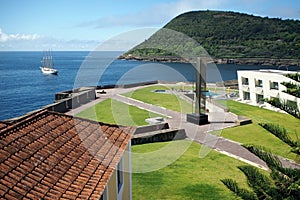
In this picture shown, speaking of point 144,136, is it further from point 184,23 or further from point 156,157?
point 184,23

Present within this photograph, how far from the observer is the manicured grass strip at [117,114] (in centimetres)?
1942

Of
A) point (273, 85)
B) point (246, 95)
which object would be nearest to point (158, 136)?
point (273, 85)

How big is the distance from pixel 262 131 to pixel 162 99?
11.1 m

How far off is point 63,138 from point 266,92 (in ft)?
74.6

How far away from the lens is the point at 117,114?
21.5 meters

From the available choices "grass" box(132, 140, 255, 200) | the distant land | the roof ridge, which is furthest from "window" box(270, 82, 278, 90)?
the distant land

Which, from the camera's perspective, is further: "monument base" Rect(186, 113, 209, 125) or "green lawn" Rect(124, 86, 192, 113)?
"green lawn" Rect(124, 86, 192, 113)

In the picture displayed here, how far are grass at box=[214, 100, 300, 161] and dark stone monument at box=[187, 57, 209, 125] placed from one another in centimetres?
163

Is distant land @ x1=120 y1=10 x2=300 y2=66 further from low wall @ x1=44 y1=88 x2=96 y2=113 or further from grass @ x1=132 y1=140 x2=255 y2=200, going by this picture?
grass @ x1=132 y1=140 x2=255 y2=200

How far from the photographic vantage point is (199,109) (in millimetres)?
18375

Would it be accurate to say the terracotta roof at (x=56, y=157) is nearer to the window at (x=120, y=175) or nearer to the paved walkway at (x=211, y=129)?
the window at (x=120, y=175)

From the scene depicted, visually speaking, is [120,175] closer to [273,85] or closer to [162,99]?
[162,99]

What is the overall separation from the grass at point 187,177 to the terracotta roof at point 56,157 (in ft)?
11.2

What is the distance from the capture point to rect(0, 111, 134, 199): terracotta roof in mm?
4129
